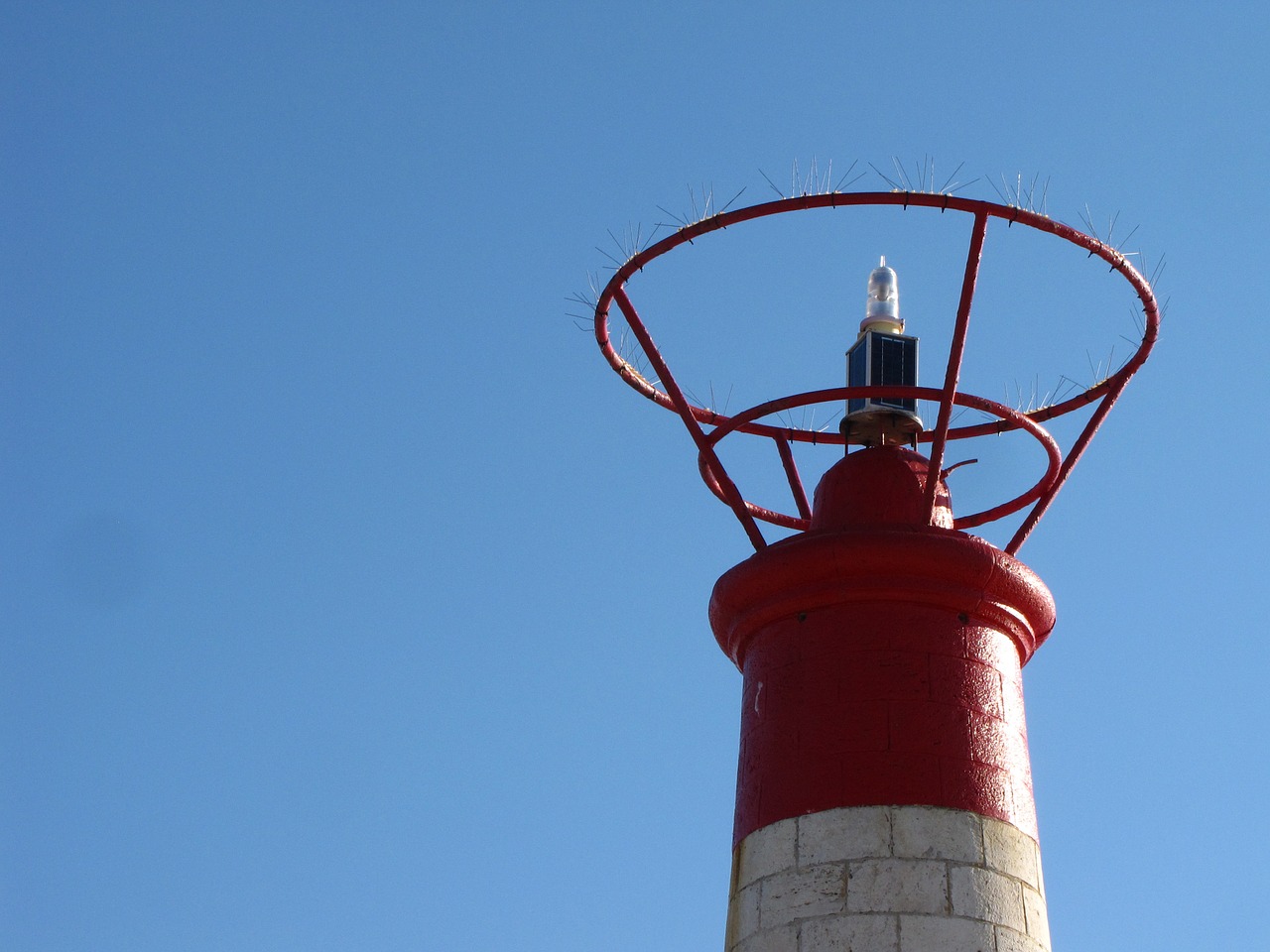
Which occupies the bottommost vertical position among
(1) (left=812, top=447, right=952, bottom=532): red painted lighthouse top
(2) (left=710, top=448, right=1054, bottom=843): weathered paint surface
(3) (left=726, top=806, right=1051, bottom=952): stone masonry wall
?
(3) (left=726, top=806, right=1051, bottom=952): stone masonry wall

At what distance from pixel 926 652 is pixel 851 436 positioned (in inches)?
75.2

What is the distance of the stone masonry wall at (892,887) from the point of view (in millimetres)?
8289

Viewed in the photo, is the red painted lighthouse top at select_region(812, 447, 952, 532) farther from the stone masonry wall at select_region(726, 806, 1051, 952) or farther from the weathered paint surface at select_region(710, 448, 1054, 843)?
the stone masonry wall at select_region(726, 806, 1051, 952)

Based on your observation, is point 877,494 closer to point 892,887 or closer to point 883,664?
point 883,664

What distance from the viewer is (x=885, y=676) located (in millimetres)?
9133

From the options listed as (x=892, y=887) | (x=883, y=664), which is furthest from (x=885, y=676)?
(x=892, y=887)

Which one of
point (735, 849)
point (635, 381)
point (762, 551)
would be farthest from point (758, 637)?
point (635, 381)

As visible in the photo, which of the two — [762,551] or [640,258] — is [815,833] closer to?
[762,551]

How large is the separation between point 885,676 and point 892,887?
119 cm

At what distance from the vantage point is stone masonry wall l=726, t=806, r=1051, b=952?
27.2ft

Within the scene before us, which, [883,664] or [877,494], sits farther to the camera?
[877,494]

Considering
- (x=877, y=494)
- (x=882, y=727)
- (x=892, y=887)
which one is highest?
(x=877, y=494)

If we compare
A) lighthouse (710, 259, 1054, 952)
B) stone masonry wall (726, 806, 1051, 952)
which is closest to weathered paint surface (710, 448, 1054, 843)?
lighthouse (710, 259, 1054, 952)

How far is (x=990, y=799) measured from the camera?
884cm
